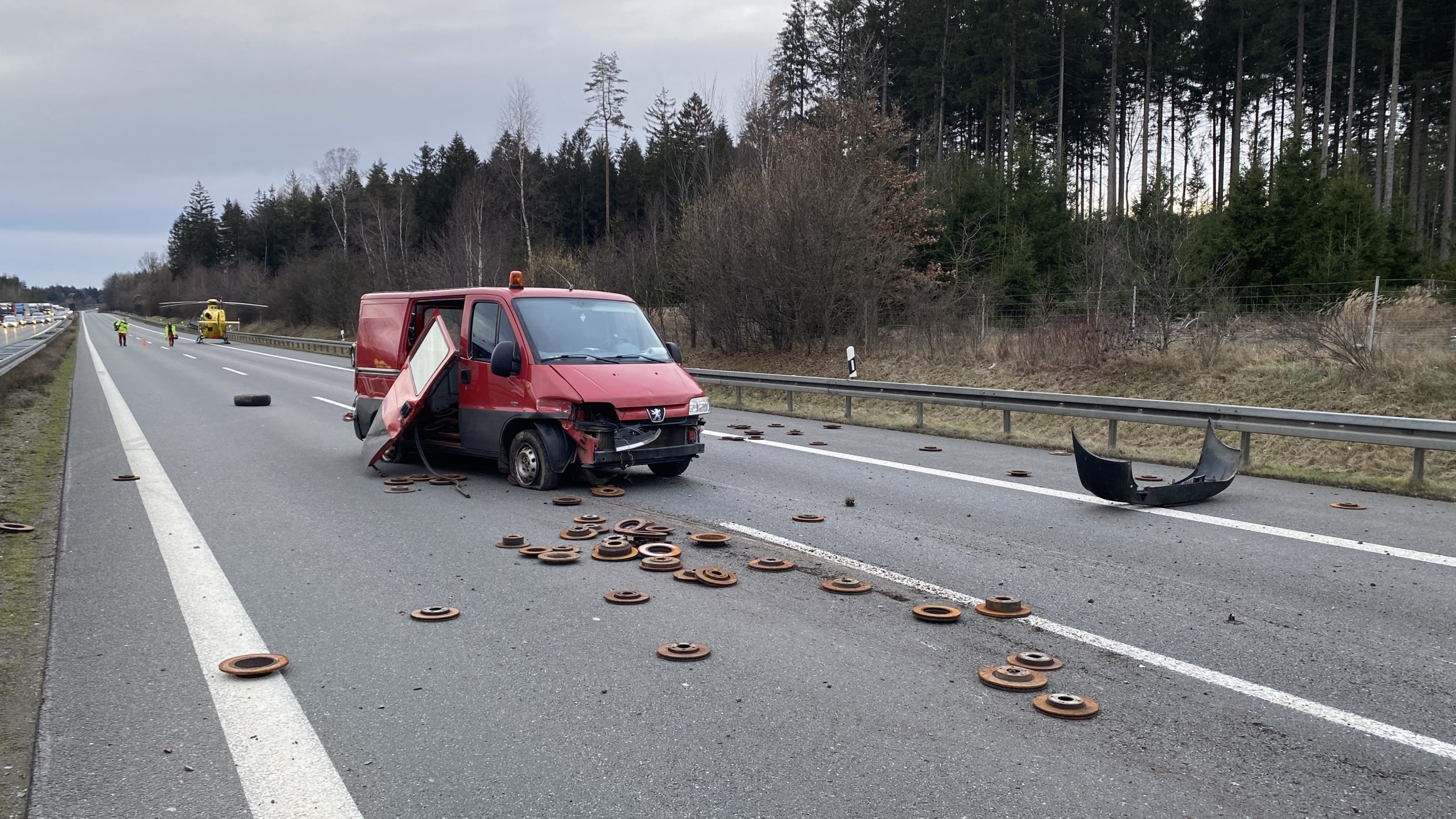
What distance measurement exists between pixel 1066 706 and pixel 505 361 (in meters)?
6.56

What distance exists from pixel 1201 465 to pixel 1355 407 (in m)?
6.51

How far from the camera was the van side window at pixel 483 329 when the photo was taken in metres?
9.68

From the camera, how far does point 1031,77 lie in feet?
143

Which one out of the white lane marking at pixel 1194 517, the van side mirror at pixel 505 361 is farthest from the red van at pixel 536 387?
the white lane marking at pixel 1194 517

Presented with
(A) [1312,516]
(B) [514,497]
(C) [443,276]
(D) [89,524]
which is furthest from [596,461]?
(C) [443,276]

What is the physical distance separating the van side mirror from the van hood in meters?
0.39

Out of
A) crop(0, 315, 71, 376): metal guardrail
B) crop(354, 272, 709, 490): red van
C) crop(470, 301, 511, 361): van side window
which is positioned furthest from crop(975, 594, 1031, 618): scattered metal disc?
crop(0, 315, 71, 376): metal guardrail

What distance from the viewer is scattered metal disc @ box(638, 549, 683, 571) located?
241 inches

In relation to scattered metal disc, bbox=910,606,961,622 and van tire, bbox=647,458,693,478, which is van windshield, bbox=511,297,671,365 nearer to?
van tire, bbox=647,458,693,478

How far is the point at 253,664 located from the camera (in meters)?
4.36

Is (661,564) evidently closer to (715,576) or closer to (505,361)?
(715,576)

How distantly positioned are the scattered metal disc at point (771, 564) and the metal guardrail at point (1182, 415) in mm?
5724

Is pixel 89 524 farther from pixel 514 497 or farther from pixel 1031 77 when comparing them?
pixel 1031 77

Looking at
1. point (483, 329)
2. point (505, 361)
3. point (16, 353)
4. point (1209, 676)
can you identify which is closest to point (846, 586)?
point (1209, 676)
